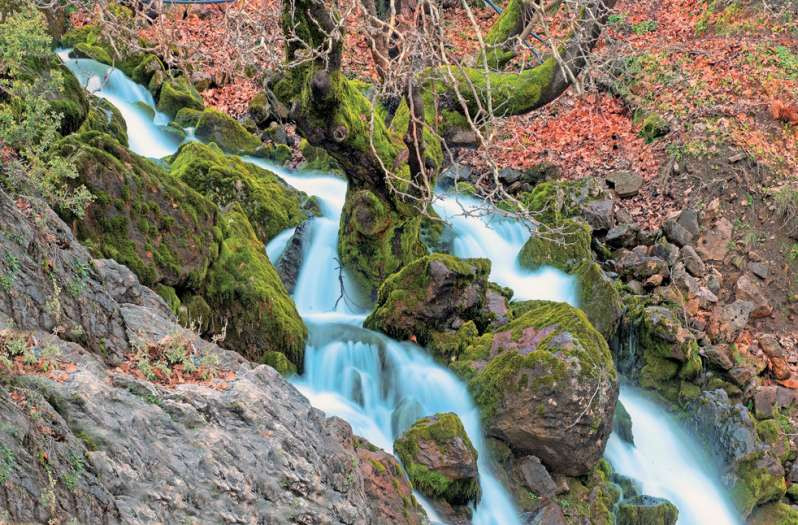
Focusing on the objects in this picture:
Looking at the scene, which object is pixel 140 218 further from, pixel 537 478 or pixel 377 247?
pixel 537 478

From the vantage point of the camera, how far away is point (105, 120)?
33.3 feet

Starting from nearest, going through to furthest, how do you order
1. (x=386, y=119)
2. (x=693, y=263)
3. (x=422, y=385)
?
(x=422, y=385) < (x=386, y=119) < (x=693, y=263)

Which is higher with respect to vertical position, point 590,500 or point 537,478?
point 537,478

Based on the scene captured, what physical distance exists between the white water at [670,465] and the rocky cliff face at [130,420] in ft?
14.6

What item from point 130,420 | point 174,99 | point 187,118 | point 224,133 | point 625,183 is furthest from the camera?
point 174,99

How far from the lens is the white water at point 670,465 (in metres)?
8.09

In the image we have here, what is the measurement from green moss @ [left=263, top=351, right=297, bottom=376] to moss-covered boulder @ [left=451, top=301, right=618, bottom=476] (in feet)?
6.37

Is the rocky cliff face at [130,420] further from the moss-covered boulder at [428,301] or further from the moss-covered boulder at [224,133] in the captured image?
the moss-covered boulder at [224,133]

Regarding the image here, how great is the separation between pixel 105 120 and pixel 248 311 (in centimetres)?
483

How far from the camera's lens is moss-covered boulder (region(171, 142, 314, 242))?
925 centimetres

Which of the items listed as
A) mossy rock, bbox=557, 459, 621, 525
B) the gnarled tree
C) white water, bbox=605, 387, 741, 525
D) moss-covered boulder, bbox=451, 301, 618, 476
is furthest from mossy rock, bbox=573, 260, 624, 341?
mossy rock, bbox=557, 459, 621, 525

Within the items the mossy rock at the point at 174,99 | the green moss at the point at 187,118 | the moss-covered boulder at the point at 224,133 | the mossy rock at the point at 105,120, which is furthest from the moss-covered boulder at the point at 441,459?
the mossy rock at the point at 174,99

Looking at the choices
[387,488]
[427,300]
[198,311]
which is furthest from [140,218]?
[387,488]

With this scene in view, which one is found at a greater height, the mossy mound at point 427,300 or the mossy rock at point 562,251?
the mossy mound at point 427,300
